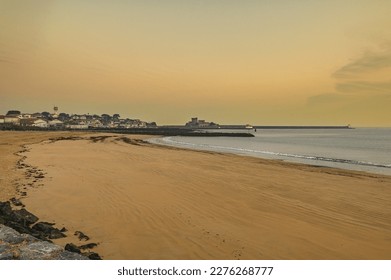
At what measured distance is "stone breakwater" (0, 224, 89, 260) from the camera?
155 inches

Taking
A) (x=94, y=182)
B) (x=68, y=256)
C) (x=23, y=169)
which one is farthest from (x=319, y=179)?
(x=23, y=169)

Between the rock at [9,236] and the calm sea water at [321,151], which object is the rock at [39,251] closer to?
the rock at [9,236]

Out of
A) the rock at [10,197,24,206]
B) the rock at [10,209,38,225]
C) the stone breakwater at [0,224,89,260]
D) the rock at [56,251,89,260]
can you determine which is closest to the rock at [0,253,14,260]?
the stone breakwater at [0,224,89,260]

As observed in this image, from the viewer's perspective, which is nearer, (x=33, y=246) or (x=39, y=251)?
(x=39, y=251)

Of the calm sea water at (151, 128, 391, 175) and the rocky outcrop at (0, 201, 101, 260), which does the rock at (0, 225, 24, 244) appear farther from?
the calm sea water at (151, 128, 391, 175)

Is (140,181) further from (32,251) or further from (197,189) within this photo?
(32,251)

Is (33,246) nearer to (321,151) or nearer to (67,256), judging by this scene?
(67,256)

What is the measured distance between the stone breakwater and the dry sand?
1299mm

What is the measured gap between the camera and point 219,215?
7.74m

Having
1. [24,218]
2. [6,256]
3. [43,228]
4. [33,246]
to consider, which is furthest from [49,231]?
[6,256]

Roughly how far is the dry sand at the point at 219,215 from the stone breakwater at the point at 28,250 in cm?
130

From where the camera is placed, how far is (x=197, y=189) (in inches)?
429

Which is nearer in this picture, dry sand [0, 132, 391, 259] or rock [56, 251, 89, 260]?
rock [56, 251, 89, 260]

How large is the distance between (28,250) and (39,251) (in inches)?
6.5
